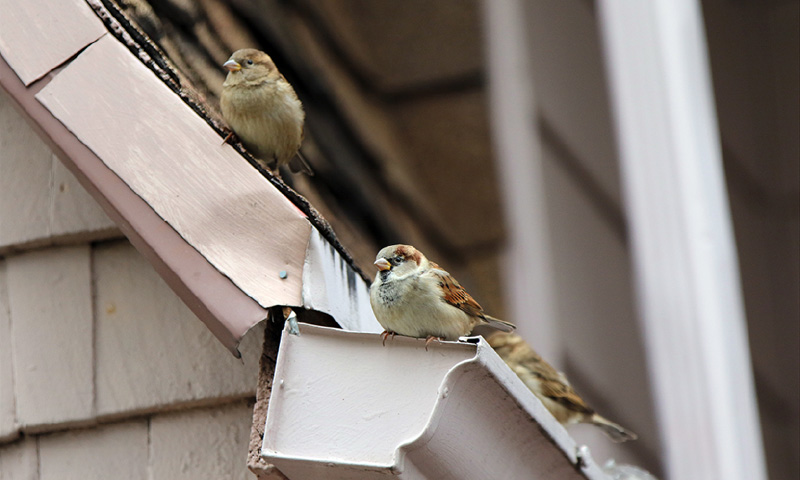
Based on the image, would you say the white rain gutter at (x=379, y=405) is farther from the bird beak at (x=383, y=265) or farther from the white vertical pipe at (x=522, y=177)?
the white vertical pipe at (x=522, y=177)

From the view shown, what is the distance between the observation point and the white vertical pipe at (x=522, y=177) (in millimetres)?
3887

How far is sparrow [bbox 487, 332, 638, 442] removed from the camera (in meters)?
2.90

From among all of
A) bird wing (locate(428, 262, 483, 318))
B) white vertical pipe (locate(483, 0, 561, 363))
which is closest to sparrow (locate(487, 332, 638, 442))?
bird wing (locate(428, 262, 483, 318))

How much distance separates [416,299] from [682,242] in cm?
118

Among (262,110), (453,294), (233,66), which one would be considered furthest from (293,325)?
(233,66)

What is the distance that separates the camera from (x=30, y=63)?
192 centimetres

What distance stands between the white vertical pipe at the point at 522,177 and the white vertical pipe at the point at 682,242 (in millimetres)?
712

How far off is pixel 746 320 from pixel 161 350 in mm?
2821

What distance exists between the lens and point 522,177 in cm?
401

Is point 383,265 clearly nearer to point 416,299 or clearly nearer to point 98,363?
point 416,299

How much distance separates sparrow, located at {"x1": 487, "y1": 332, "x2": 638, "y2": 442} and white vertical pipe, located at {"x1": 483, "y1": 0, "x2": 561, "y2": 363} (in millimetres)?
829

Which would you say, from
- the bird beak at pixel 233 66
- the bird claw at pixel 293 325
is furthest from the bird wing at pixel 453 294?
the bird beak at pixel 233 66

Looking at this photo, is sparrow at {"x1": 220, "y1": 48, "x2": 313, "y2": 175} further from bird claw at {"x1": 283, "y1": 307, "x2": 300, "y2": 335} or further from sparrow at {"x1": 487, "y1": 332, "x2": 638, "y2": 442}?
sparrow at {"x1": 487, "y1": 332, "x2": 638, "y2": 442}

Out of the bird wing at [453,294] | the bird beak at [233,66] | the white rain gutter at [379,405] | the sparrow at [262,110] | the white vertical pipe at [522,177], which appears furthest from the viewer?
the white vertical pipe at [522,177]
